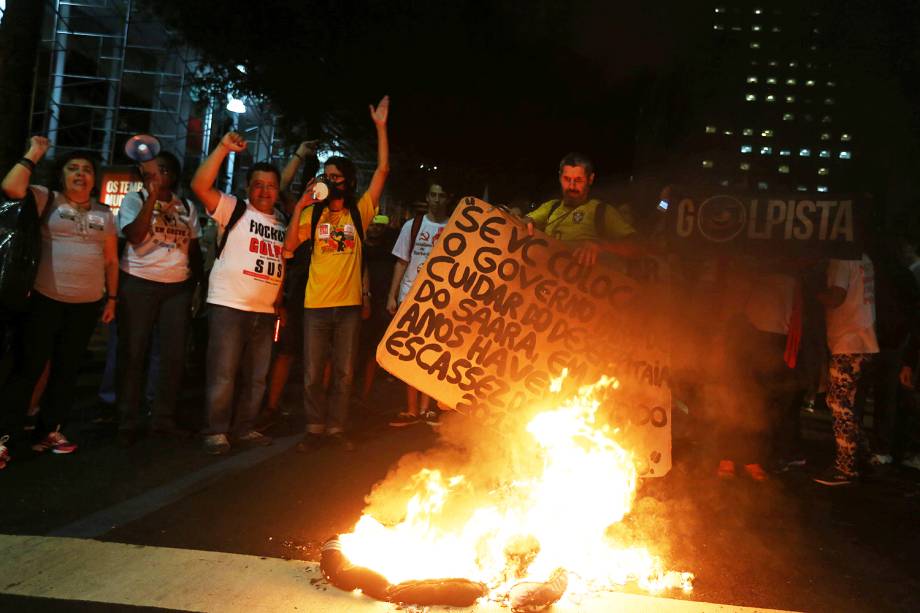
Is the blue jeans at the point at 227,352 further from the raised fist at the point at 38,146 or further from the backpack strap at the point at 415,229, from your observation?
the backpack strap at the point at 415,229

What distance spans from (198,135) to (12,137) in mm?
15289

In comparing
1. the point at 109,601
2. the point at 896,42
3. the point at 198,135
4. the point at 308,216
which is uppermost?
the point at 896,42

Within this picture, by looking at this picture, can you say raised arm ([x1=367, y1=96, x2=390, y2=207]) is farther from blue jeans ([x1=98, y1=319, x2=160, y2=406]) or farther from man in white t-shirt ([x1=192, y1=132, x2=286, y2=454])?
blue jeans ([x1=98, y1=319, x2=160, y2=406])

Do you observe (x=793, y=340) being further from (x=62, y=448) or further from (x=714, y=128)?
(x=714, y=128)

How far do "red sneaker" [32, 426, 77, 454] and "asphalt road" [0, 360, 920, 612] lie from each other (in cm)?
8

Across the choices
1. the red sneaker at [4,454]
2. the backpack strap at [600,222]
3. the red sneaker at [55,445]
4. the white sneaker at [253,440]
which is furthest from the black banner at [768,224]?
the red sneaker at [4,454]

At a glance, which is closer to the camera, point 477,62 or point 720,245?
point 720,245

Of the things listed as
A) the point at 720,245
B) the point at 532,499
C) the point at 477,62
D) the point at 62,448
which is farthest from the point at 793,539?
the point at 477,62

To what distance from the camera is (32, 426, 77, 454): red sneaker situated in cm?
494

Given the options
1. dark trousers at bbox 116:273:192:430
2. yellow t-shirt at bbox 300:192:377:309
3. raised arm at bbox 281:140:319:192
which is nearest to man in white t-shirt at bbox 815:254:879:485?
yellow t-shirt at bbox 300:192:377:309

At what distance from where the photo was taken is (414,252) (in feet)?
21.6

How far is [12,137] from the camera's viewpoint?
7.01 meters

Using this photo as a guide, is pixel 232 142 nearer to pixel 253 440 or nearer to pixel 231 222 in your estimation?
pixel 231 222

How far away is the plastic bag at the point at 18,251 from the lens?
14.9 feet
